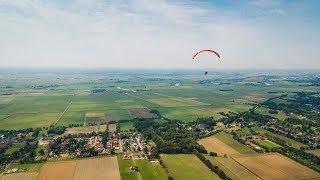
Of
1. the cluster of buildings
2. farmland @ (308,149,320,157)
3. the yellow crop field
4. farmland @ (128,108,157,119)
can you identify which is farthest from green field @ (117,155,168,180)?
farmland @ (128,108,157,119)

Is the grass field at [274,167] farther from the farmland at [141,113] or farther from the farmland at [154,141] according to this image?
the farmland at [141,113]

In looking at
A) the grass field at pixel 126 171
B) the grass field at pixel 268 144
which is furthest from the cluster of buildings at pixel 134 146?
the grass field at pixel 268 144

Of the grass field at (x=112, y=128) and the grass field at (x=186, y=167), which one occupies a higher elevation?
the grass field at (x=186, y=167)

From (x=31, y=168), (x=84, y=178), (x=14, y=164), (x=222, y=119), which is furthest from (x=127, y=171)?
(x=222, y=119)

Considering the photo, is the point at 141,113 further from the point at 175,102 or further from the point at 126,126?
the point at 175,102

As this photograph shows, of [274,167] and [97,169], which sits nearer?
[97,169]

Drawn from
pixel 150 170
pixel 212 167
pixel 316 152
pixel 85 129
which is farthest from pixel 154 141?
pixel 316 152

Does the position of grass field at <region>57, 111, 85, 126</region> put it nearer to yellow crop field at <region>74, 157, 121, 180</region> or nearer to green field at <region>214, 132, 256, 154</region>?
yellow crop field at <region>74, 157, 121, 180</region>
